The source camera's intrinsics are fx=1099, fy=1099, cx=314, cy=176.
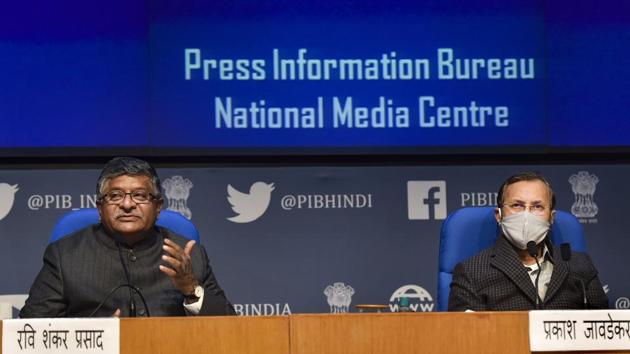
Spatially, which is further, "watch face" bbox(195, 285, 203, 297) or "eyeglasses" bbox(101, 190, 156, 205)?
"eyeglasses" bbox(101, 190, 156, 205)

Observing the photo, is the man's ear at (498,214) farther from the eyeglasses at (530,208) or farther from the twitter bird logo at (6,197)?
the twitter bird logo at (6,197)

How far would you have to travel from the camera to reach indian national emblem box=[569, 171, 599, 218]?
5.21 metres

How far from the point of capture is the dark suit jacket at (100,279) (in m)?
3.73

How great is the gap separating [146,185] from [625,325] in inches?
70.1

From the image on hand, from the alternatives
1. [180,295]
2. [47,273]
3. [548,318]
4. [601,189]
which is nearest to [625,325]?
[548,318]

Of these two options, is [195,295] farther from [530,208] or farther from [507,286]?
[530,208]

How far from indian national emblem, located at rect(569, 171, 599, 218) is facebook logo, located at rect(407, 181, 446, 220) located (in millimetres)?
622

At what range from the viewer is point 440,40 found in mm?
5227

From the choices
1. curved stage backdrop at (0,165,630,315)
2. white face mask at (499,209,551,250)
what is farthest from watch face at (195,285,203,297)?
curved stage backdrop at (0,165,630,315)

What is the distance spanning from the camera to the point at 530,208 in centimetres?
411

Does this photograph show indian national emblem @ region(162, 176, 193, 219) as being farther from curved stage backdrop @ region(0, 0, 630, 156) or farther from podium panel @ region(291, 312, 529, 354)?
podium panel @ region(291, 312, 529, 354)

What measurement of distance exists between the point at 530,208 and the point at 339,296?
132 cm

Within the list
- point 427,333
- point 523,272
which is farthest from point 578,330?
point 523,272

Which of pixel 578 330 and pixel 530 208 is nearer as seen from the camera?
pixel 578 330
